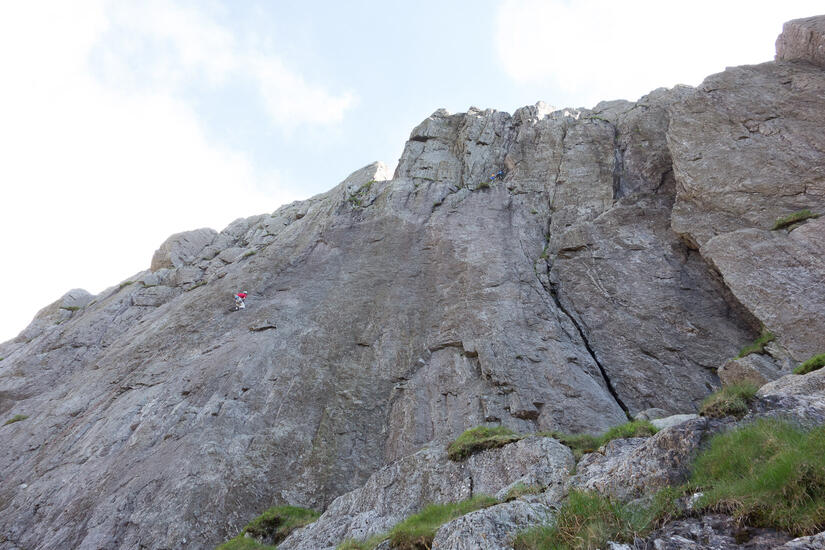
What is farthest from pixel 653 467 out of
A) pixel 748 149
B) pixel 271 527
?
pixel 748 149

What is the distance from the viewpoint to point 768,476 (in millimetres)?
6523

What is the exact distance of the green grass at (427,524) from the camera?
9.77 meters

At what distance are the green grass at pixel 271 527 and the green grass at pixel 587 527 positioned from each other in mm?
11492

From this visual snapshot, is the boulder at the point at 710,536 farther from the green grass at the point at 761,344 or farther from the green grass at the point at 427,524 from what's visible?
the green grass at the point at 761,344

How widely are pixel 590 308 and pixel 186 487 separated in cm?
2199

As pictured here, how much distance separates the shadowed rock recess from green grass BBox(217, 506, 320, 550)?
98 cm

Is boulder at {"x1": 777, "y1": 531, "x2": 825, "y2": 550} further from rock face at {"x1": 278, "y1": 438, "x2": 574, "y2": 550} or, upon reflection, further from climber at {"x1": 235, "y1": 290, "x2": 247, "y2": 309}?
climber at {"x1": 235, "y1": 290, "x2": 247, "y2": 309}

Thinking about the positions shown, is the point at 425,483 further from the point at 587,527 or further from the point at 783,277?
the point at 783,277

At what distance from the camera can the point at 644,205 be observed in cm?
3175

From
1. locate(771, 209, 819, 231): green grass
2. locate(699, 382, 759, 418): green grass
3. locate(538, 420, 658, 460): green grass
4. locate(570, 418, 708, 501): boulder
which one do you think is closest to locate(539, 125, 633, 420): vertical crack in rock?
locate(538, 420, 658, 460): green grass

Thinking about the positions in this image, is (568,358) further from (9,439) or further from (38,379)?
(38,379)

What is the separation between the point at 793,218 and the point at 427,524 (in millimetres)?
23975

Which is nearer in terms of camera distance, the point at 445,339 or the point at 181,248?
the point at 445,339

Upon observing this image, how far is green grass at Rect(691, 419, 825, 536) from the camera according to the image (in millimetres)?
5879
